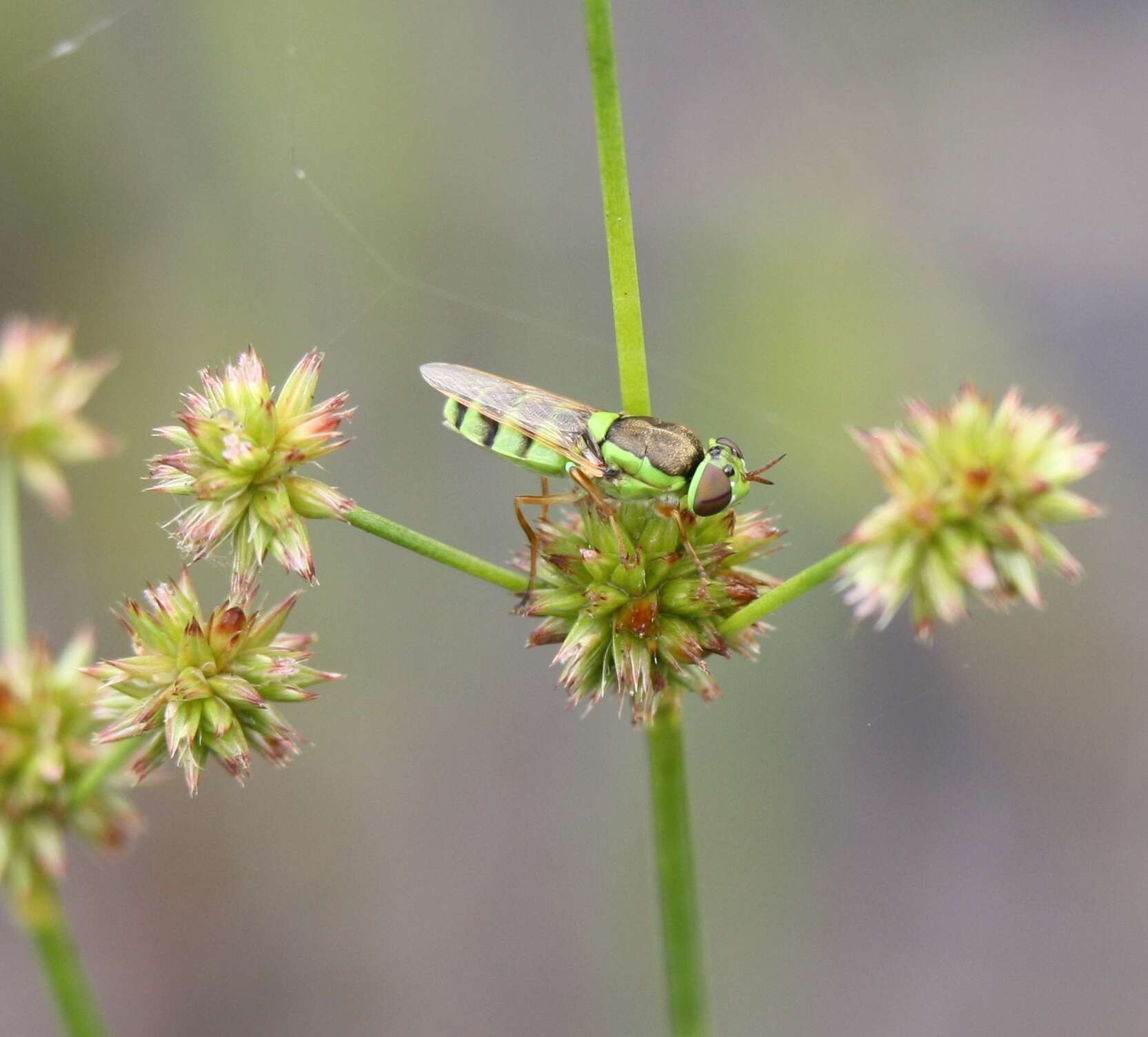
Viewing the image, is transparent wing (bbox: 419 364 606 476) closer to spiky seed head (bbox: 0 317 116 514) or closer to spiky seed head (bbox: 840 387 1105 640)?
spiky seed head (bbox: 840 387 1105 640)

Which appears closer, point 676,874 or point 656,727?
point 656,727

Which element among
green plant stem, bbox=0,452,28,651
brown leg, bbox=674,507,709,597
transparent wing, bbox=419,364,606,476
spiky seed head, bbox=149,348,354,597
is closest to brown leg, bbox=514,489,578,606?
transparent wing, bbox=419,364,606,476

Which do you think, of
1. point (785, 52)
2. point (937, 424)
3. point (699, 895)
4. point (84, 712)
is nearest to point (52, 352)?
point (84, 712)

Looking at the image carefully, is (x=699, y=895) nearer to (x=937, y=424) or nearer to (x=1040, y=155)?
(x=937, y=424)

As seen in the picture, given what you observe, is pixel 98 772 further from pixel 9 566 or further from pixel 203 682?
pixel 9 566

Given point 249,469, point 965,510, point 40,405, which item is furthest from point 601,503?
point 40,405

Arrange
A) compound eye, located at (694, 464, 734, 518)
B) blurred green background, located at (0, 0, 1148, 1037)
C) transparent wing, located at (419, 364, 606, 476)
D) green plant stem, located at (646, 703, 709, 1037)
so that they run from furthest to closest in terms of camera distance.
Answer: blurred green background, located at (0, 0, 1148, 1037)
transparent wing, located at (419, 364, 606, 476)
compound eye, located at (694, 464, 734, 518)
green plant stem, located at (646, 703, 709, 1037)
